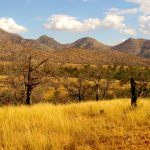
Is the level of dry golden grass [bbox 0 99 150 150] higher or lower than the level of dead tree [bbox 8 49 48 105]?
lower

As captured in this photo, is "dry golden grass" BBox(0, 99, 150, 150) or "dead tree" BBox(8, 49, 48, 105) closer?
"dry golden grass" BBox(0, 99, 150, 150)

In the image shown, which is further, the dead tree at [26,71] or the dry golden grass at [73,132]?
the dead tree at [26,71]

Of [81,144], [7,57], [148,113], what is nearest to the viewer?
[81,144]

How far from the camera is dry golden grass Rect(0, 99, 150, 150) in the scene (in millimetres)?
6684

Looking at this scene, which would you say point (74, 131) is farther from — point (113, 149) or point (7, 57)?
point (7, 57)

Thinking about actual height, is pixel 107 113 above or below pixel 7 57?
below

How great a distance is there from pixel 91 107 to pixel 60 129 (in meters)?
4.19

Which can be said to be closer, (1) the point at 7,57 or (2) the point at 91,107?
(2) the point at 91,107

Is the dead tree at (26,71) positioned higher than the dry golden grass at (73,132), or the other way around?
the dead tree at (26,71)

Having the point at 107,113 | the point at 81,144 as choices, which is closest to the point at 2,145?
the point at 81,144

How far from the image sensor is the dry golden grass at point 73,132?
668 cm

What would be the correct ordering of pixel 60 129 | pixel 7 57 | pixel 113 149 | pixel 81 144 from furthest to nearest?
pixel 7 57 < pixel 60 129 < pixel 81 144 < pixel 113 149

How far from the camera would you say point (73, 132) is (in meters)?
7.87

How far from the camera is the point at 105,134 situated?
7535 millimetres
